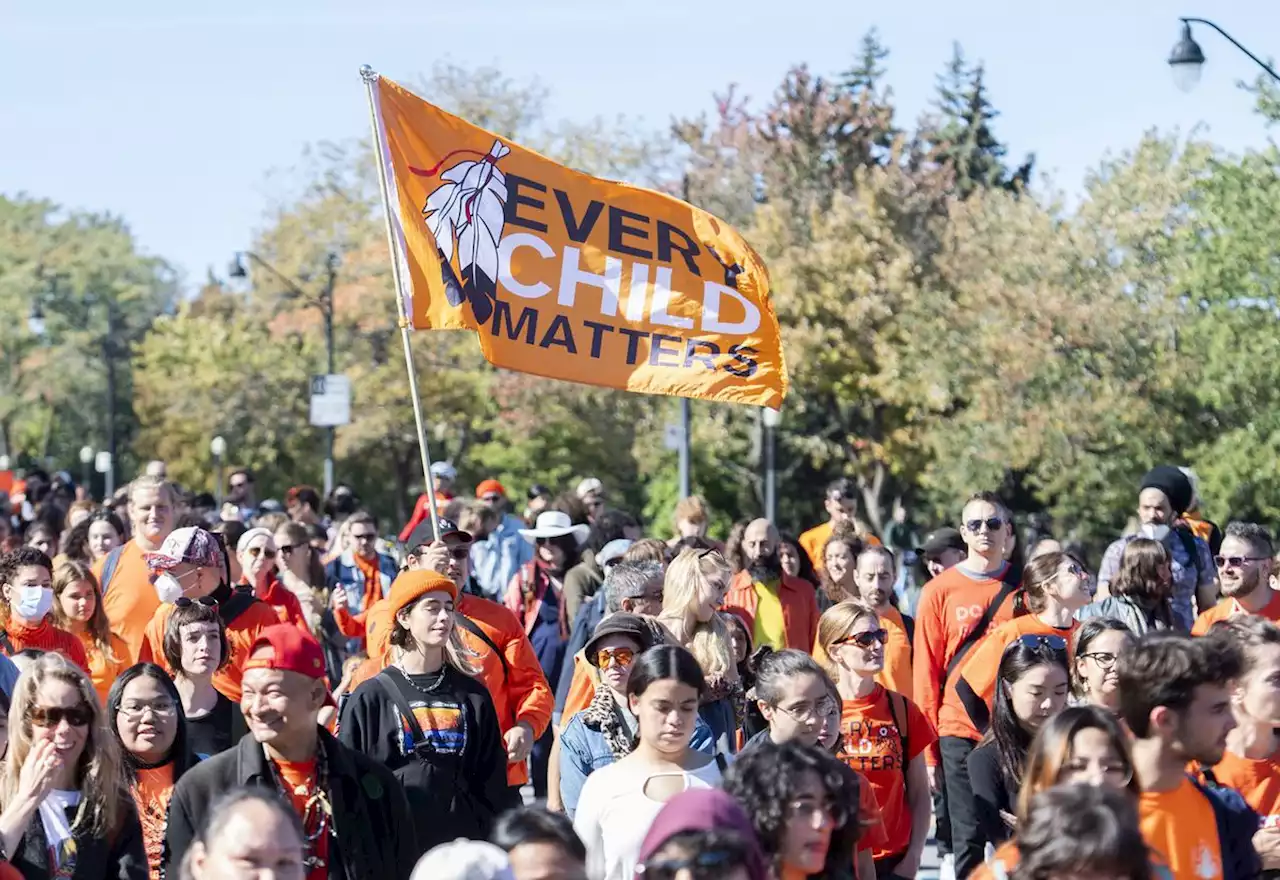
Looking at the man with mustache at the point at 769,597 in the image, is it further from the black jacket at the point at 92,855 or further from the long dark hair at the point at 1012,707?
the black jacket at the point at 92,855

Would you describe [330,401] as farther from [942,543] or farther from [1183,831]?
[1183,831]

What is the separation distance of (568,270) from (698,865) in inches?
279

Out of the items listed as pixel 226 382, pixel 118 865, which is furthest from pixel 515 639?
pixel 226 382

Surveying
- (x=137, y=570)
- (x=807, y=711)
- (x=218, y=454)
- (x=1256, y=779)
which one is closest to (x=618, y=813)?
(x=807, y=711)

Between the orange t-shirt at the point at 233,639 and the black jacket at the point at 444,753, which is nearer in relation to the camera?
the black jacket at the point at 444,753

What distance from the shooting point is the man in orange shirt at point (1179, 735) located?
4.89m

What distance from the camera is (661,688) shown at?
19.4 feet

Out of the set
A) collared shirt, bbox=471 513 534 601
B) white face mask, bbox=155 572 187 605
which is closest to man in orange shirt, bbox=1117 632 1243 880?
white face mask, bbox=155 572 187 605

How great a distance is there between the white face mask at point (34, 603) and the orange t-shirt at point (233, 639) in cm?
57

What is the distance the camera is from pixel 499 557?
47.4ft

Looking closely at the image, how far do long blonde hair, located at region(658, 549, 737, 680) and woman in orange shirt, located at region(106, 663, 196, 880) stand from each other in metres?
2.18

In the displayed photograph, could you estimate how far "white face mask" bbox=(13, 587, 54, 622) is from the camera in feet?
27.9

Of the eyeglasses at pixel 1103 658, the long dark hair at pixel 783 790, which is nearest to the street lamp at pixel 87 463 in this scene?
the eyeglasses at pixel 1103 658

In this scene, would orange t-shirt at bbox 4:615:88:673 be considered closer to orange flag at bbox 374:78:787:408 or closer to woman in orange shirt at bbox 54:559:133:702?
woman in orange shirt at bbox 54:559:133:702
